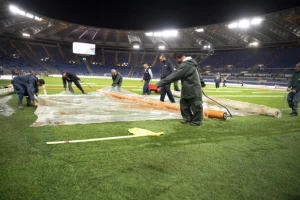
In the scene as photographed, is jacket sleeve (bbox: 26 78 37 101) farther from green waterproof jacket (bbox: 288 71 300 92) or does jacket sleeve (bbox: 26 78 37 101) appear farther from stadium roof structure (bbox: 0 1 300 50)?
stadium roof structure (bbox: 0 1 300 50)

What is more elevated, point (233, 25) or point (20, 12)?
point (20, 12)

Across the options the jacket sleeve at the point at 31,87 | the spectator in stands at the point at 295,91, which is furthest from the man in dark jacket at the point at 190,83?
the jacket sleeve at the point at 31,87

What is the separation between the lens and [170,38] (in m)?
46.8

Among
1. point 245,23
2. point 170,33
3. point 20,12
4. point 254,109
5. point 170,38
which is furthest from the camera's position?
point 170,38

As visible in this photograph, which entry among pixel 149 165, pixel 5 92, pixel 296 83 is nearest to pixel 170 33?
pixel 5 92

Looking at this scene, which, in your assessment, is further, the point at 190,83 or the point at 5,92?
the point at 5,92

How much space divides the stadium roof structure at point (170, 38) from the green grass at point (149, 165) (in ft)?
93.7

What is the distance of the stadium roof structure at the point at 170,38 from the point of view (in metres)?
30.7

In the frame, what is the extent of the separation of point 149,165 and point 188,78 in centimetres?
270

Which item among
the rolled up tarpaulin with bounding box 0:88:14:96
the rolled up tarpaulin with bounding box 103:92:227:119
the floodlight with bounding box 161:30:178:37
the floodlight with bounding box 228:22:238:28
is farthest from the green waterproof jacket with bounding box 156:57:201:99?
the floodlight with bounding box 161:30:178:37

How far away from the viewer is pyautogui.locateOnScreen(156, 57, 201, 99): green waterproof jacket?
449 cm

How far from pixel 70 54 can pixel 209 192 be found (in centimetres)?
5200

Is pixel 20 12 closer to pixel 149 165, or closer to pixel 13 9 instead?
pixel 13 9

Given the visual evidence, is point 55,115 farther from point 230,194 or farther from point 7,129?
point 230,194
